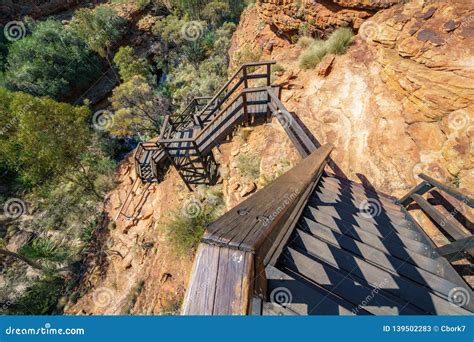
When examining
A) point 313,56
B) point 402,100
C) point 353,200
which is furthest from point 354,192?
point 313,56

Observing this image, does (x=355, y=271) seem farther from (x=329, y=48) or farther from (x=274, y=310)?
(x=329, y=48)

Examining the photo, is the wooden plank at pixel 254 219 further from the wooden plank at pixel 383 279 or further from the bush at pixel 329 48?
the bush at pixel 329 48

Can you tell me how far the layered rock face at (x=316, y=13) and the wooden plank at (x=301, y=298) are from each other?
641 centimetres

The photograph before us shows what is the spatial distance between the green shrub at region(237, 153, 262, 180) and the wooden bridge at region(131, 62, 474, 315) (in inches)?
76.7

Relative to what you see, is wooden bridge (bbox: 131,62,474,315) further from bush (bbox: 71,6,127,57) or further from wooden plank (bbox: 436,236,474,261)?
bush (bbox: 71,6,127,57)

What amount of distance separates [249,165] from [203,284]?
4237 millimetres

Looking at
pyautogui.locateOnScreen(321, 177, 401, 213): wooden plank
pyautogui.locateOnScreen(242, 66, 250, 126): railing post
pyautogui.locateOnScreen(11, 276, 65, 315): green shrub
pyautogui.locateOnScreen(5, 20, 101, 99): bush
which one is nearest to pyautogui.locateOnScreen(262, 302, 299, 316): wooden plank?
pyautogui.locateOnScreen(321, 177, 401, 213): wooden plank

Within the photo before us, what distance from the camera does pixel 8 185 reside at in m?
14.1

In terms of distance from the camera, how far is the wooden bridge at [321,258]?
0.73 m

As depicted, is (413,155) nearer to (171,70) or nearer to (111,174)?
(111,174)

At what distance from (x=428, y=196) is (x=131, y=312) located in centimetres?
713

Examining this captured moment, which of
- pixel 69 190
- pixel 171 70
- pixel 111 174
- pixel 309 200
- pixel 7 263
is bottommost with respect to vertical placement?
pixel 7 263
